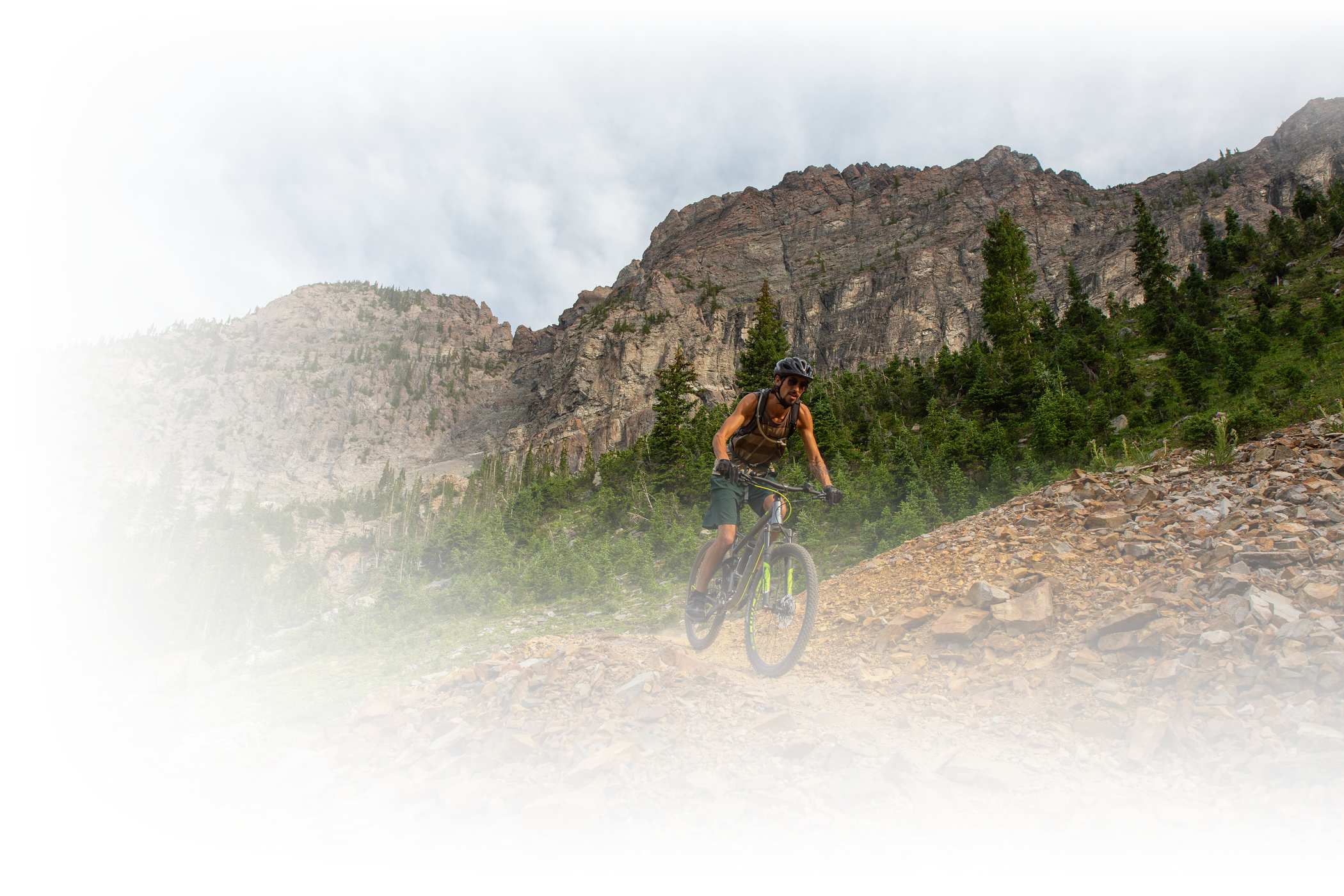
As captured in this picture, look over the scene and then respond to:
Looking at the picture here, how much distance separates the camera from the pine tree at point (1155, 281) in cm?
2805

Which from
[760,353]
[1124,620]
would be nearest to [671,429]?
[760,353]

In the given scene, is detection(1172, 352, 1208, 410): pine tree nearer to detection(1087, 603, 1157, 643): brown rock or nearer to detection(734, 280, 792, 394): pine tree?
detection(1087, 603, 1157, 643): brown rock

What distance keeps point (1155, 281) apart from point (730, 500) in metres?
46.9

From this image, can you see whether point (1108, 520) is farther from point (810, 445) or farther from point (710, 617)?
point (710, 617)

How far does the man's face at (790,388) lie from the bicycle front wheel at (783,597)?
5.45ft

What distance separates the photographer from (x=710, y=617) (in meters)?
7.55

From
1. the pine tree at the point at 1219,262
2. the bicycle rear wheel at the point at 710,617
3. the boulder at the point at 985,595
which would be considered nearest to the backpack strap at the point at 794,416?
the bicycle rear wheel at the point at 710,617

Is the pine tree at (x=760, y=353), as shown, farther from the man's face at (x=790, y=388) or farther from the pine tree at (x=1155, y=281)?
the man's face at (x=790, y=388)

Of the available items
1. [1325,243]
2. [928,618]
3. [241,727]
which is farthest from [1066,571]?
[1325,243]

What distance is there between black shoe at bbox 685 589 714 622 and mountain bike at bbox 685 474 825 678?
4 centimetres

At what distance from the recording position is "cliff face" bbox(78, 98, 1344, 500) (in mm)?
136188

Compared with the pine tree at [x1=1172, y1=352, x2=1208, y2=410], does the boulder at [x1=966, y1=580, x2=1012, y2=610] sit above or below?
below

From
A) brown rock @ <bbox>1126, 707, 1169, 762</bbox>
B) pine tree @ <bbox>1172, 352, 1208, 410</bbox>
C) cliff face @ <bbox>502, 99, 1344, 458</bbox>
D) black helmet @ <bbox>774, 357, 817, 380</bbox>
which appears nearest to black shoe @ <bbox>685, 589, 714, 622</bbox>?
black helmet @ <bbox>774, 357, 817, 380</bbox>

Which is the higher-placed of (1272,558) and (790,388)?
(790,388)
